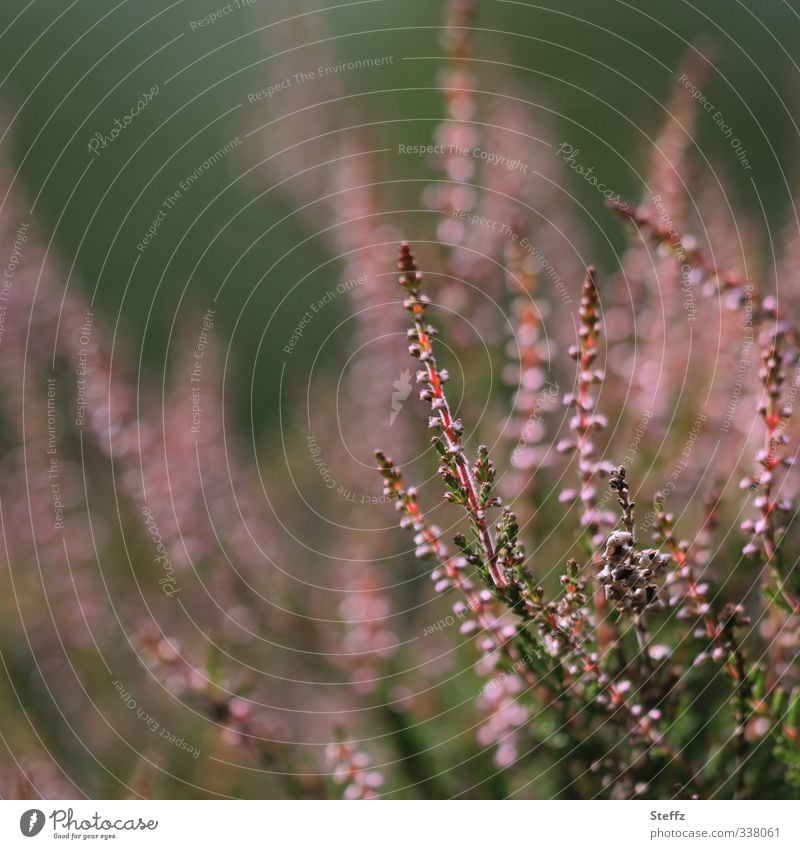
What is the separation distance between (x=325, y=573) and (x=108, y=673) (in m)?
0.25

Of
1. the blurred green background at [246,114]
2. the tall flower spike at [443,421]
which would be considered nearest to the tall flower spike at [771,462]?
the tall flower spike at [443,421]

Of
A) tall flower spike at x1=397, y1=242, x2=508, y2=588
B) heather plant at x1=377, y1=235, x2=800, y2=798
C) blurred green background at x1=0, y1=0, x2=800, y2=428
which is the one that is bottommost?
heather plant at x1=377, y1=235, x2=800, y2=798

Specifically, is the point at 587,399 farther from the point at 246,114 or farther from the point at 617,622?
the point at 246,114

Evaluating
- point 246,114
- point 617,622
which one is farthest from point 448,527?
point 246,114

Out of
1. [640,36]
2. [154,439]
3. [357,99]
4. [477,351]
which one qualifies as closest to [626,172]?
[640,36]

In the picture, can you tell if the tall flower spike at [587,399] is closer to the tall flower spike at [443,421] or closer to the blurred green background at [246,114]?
the tall flower spike at [443,421]

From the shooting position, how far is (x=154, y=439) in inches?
30.8

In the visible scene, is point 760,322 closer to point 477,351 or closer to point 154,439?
point 477,351

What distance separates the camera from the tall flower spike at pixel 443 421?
1.45 feet

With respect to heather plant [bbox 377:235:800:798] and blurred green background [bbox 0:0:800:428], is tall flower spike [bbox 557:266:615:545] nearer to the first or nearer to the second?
heather plant [bbox 377:235:800:798]

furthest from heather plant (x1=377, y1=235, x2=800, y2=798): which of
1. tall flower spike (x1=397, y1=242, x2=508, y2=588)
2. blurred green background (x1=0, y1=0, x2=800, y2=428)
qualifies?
blurred green background (x1=0, y1=0, x2=800, y2=428)

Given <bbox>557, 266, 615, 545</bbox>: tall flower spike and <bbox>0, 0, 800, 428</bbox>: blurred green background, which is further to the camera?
<bbox>0, 0, 800, 428</bbox>: blurred green background

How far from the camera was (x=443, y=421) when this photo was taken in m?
0.45

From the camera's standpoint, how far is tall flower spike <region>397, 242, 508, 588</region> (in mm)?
443
